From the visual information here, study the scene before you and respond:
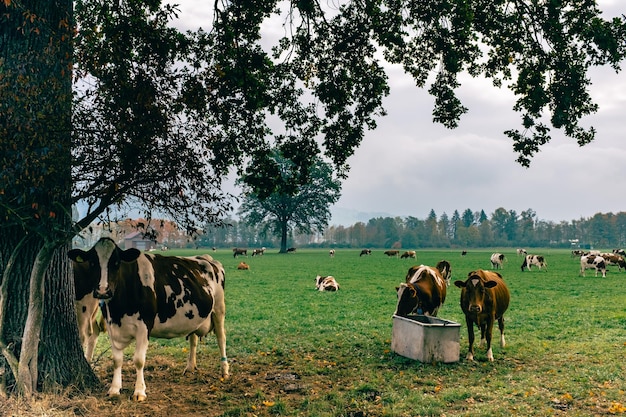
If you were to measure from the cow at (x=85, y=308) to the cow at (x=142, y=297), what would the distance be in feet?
0.34

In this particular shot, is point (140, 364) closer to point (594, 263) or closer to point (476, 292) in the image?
point (476, 292)

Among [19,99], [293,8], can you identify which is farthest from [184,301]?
[293,8]

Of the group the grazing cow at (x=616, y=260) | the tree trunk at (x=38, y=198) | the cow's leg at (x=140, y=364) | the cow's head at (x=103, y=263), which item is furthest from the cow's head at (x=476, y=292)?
the grazing cow at (x=616, y=260)

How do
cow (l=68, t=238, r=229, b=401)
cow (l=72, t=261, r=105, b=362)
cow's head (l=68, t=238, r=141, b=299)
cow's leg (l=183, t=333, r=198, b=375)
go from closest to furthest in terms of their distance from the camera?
cow's head (l=68, t=238, r=141, b=299)
cow (l=68, t=238, r=229, b=401)
cow (l=72, t=261, r=105, b=362)
cow's leg (l=183, t=333, r=198, b=375)

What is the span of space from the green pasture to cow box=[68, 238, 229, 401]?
1.51 m

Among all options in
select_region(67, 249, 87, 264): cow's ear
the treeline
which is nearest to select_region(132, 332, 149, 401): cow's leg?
select_region(67, 249, 87, 264): cow's ear

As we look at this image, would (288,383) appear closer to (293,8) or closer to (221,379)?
(221,379)

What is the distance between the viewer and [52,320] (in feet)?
26.4

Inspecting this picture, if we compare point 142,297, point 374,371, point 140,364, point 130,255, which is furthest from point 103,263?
point 374,371

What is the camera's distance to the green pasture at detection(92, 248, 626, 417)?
7.86 meters

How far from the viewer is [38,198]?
728cm

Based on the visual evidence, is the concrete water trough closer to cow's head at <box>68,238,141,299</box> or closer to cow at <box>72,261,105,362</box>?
cow's head at <box>68,238,141,299</box>

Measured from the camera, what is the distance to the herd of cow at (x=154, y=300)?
7.78 meters

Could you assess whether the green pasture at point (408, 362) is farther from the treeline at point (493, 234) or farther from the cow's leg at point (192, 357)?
the treeline at point (493, 234)
